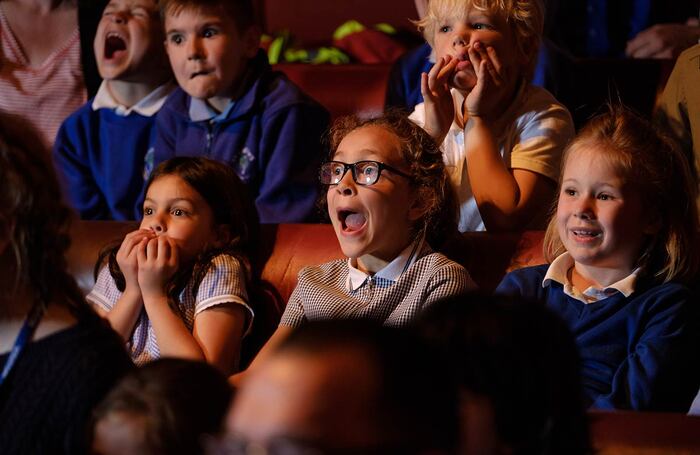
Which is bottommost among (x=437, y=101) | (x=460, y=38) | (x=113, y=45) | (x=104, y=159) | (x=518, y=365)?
(x=104, y=159)

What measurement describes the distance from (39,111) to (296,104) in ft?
3.06

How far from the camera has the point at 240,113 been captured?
253 cm

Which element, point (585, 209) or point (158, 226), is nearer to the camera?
point (585, 209)

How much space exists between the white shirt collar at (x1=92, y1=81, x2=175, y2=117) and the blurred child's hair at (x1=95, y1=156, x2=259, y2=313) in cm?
72

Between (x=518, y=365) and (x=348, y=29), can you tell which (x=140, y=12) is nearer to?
(x=348, y=29)

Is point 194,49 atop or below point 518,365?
below

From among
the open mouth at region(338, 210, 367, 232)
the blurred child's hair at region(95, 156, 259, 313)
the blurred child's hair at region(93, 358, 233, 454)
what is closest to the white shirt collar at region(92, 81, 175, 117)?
the blurred child's hair at region(95, 156, 259, 313)

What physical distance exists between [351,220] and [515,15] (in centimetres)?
64

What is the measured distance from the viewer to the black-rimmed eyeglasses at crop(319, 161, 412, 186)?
6.26ft

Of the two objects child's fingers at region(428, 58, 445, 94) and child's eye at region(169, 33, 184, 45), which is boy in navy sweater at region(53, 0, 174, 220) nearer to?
child's eye at region(169, 33, 184, 45)

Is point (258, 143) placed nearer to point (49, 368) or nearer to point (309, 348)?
point (49, 368)

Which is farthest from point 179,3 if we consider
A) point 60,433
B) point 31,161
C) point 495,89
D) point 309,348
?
point 309,348

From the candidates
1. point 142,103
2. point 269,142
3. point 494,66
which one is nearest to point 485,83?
point 494,66

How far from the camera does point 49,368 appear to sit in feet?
3.79
